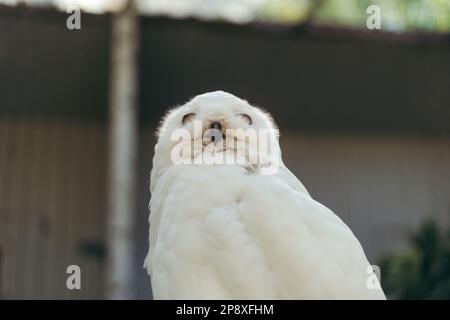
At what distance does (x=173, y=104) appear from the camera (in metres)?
6.27

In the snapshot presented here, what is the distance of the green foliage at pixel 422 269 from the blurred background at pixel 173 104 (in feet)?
3.28

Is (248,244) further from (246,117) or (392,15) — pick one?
(392,15)

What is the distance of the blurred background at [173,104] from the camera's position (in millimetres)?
5523

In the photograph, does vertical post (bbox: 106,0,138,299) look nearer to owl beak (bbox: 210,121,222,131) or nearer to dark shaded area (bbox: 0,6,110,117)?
dark shaded area (bbox: 0,6,110,117)

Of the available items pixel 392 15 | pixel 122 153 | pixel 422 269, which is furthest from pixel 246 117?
pixel 392 15

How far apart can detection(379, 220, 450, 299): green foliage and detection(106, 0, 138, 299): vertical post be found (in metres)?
1.93

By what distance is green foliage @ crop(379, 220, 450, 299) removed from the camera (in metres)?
3.53

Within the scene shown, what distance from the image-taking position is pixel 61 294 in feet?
19.2

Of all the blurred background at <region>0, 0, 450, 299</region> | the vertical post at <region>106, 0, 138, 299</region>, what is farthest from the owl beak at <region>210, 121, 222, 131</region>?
the vertical post at <region>106, 0, 138, 299</region>

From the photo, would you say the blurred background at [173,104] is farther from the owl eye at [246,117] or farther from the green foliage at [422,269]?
the owl eye at [246,117]

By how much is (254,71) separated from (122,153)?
154cm
